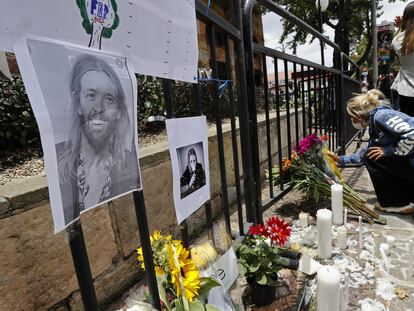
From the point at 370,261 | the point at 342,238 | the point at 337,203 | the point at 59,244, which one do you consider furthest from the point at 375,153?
the point at 59,244

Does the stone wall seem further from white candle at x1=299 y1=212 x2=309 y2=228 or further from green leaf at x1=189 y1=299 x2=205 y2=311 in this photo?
white candle at x1=299 y1=212 x2=309 y2=228

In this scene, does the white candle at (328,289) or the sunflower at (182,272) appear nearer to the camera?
the sunflower at (182,272)

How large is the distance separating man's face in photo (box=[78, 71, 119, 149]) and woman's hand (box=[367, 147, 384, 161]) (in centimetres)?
253

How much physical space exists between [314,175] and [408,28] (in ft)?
6.25

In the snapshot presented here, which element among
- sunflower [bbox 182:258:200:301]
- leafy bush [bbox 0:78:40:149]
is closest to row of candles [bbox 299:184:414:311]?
sunflower [bbox 182:258:200:301]

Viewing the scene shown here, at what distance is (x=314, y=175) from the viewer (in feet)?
8.76

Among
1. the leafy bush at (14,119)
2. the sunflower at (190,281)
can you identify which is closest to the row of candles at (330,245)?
the sunflower at (190,281)

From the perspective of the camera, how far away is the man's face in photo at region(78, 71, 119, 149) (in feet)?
2.26

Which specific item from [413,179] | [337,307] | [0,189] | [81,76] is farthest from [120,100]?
[413,179]

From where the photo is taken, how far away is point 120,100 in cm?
80

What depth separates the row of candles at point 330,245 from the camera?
4.47ft

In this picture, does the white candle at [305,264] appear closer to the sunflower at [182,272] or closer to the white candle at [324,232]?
the white candle at [324,232]

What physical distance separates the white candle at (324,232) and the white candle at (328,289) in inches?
23.4

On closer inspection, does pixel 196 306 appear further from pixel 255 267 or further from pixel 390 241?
pixel 390 241
